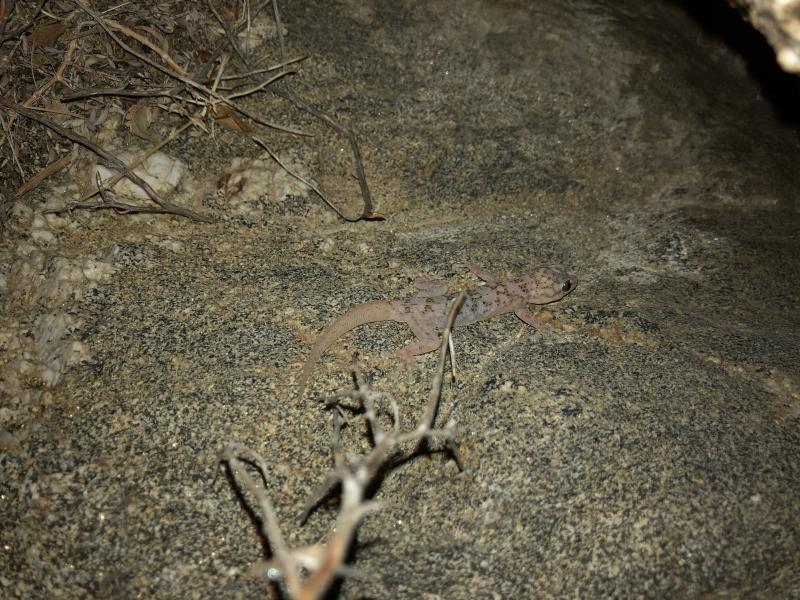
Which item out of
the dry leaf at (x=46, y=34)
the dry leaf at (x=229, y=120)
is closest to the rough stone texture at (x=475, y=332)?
the dry leaf at (x=229, y=120)

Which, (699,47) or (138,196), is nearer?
(138,196)

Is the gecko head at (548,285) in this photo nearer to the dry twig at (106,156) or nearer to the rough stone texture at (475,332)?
the rough stone texture at (475,332)

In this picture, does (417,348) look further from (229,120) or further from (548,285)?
(229,120)

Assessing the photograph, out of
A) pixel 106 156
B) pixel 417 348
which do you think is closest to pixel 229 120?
pixel 106 156

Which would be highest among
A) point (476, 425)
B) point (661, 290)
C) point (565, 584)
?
point (661, 290)

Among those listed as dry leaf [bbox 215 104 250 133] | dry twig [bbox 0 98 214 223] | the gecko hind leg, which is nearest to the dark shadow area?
the gecko hind leg

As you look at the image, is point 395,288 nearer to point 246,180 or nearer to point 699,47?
point 246,180

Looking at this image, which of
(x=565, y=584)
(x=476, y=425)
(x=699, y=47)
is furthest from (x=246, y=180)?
(x=699, y=47)
